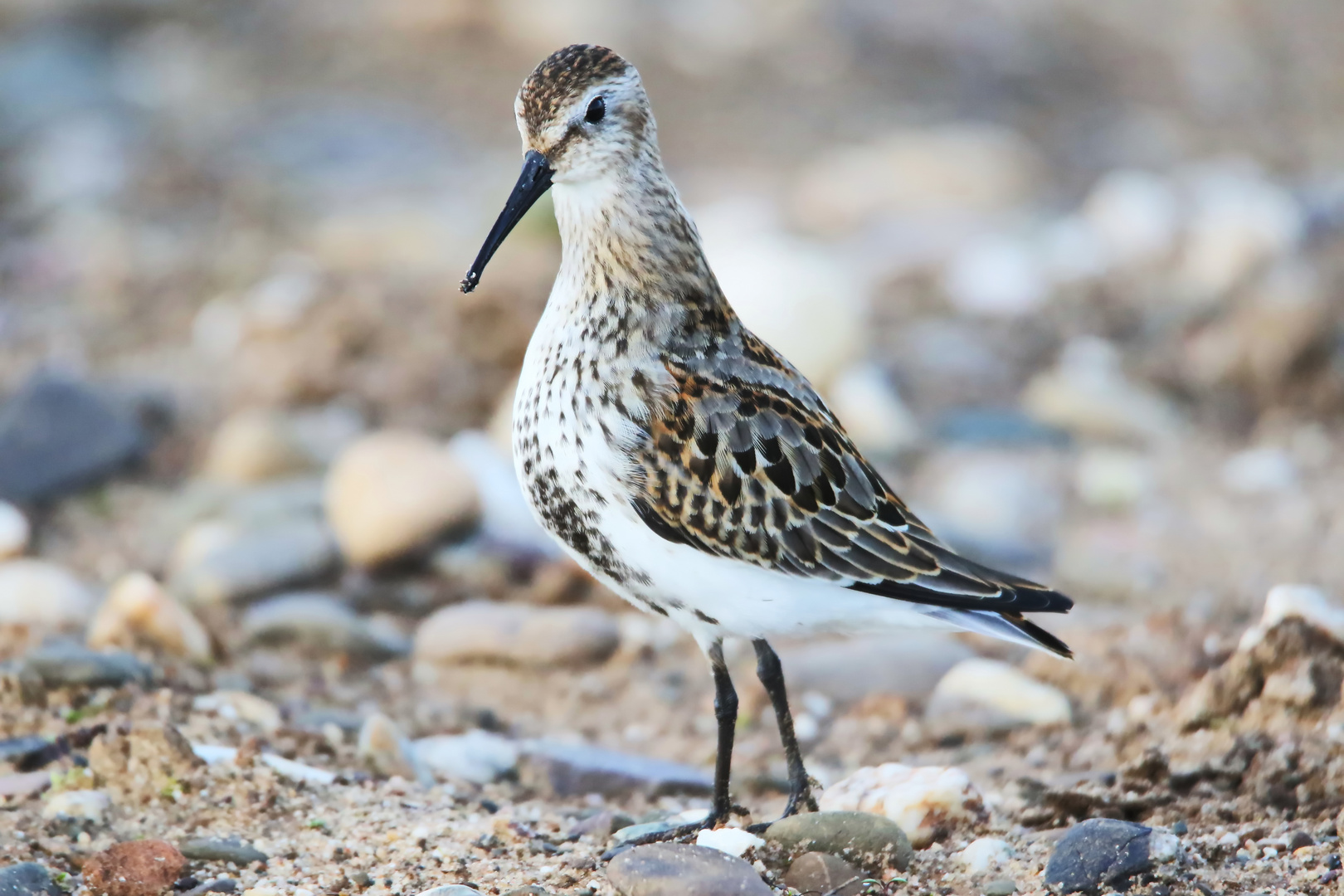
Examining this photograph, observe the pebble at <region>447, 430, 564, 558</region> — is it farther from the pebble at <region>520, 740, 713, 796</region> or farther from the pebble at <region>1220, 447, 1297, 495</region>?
the pebble at <region>1220, 447, 1297, 495</region>

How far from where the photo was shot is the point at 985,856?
4164 mm

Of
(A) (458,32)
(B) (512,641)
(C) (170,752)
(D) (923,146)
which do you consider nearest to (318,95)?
(A) (458,32)

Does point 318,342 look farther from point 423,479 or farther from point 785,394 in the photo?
point 785,394

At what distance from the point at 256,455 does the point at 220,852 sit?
368 cm

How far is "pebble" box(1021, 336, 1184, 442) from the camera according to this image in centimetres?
841

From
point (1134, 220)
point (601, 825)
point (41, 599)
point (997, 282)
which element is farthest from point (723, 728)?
point (1134, 220)

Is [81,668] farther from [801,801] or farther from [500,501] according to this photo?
[801,801]

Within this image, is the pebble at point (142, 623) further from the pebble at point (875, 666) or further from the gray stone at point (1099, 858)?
the gray stone at point (1099, 858)

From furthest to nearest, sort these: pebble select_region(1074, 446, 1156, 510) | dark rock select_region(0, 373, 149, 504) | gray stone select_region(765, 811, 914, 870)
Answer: pebble select_region(1074, 446, 1156, 510) → dark rock select_region(0, 373, 149, 504) → gray stone select_region(765, 811, 914, 870)

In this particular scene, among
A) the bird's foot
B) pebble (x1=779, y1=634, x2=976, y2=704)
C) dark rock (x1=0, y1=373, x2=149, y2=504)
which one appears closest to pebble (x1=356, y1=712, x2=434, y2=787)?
the bird's foot

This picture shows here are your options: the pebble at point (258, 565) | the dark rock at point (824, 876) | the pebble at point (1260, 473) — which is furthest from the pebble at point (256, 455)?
the pebble at point (1260, 473)

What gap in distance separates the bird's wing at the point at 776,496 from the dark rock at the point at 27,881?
5.88 feet

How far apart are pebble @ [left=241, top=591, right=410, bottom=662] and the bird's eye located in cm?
270

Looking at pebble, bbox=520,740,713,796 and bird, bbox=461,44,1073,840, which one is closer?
bird, bbox=461,44,1073,840
